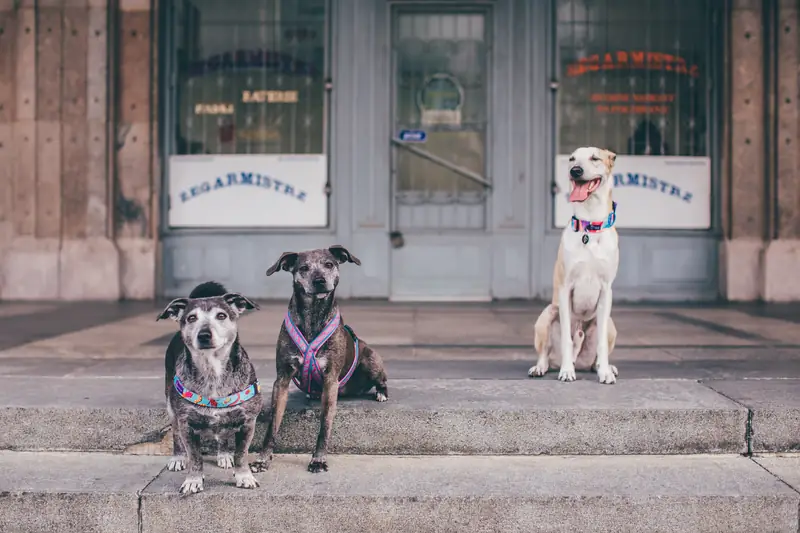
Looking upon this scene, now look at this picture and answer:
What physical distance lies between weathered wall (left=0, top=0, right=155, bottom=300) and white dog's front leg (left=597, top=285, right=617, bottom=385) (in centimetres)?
687

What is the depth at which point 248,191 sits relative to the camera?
1062 centimetres

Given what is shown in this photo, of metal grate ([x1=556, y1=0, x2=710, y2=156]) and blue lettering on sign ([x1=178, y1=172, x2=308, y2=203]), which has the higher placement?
metal grate ([x1=556, y1=0, x2=710, y2=156])

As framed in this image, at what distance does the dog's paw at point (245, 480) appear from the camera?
142 inches

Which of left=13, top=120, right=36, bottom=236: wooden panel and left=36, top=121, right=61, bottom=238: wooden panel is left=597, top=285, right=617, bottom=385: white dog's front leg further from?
left=13, top=120, right=36, bottom=236: wooden panel

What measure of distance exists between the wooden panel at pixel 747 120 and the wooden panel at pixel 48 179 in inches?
327

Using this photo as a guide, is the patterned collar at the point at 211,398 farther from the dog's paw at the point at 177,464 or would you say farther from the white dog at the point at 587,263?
the white dog at the point at 587,263

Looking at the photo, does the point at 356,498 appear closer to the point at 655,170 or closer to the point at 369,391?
the point at 369,391

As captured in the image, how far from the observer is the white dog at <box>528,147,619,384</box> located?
467 centimetres

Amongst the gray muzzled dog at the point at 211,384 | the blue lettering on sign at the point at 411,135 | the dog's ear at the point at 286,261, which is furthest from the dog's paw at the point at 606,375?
the blue lettering on sign at the point at 411,135

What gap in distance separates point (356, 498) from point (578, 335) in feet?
6.84

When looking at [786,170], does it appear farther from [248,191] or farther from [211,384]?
[211,384]

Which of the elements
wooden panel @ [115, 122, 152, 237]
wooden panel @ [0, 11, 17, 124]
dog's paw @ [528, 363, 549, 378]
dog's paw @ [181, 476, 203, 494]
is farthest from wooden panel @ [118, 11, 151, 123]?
dog's paw @ [181, 476, 203, 494]

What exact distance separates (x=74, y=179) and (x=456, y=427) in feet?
25.4

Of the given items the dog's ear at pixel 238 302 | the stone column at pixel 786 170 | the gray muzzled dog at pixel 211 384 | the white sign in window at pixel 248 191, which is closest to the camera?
the gray muzzled dog at pixel 211 384
